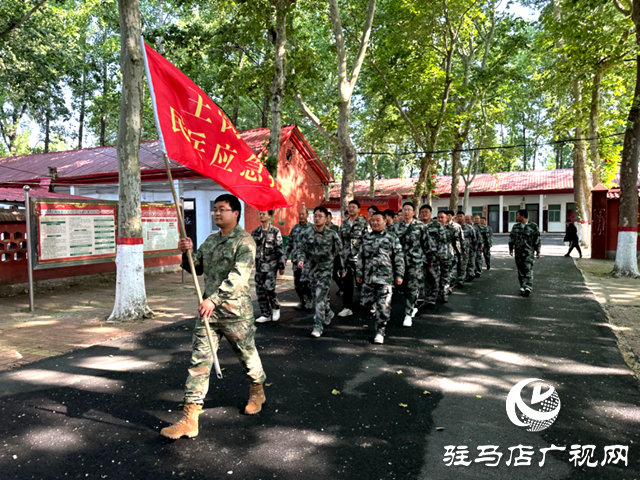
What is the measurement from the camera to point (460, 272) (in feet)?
34.3

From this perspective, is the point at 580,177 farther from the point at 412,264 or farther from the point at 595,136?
the point at 412,264

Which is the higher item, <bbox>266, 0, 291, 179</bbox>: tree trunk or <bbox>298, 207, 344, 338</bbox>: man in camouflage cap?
<bbox>266, 0, 291, 179</bbox>: tree trunk

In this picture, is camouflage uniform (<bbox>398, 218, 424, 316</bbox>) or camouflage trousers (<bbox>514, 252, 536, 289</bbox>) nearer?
camouflage uniform (<bbox>398, 218, 424, 316</bbox>)

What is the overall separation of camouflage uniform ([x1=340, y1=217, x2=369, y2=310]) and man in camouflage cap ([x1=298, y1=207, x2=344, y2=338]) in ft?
3.78

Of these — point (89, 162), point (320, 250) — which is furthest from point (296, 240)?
point (89, 162)

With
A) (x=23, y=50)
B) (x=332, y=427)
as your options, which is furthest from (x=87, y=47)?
(x=332, y=427)

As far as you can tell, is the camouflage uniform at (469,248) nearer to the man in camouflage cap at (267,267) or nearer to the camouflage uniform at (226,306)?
the man in camouflage cap at (267,267)

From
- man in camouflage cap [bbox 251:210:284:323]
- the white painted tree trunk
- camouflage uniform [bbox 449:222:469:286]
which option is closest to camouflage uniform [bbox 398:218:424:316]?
A: man in camouflage cap [bbox 251:210:284:323]

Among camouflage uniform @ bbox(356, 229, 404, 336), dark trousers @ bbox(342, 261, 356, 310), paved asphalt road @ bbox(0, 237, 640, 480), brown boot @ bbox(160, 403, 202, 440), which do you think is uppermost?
camouflage uniform @ bbox(356, 229, 404, 336)

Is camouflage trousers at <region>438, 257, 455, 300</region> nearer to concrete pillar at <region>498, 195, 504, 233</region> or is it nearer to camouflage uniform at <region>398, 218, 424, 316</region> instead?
camouflage uniform at <region>398, 218, 424, 316</region>

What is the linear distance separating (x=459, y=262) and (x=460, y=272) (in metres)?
0.34

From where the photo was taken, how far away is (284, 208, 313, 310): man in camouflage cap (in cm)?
711

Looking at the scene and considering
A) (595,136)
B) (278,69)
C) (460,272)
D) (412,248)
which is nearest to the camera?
(412,248)

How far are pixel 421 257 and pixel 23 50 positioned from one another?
13.9 meters
